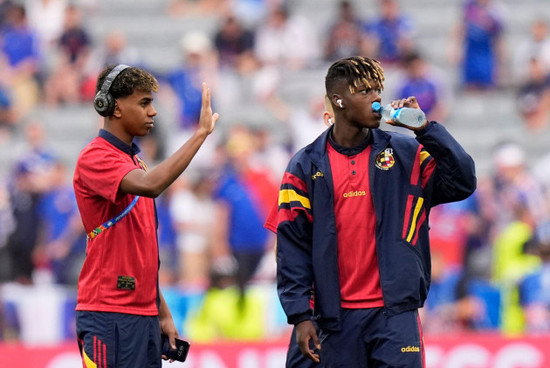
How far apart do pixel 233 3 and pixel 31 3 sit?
345 cm

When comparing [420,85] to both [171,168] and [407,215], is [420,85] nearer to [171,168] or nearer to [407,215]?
[407,215]

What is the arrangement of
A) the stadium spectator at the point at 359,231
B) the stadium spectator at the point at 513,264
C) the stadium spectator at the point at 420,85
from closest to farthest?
1. the stadium spectator at the point at 359,231
2. the stadium spectator at the point at 513,264
3. the stadium spectator at the point at 420,85

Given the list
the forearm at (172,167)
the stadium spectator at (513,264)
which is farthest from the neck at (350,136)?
the stadium spectator at (513,264)

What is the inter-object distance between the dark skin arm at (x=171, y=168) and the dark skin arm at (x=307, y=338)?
1.01m

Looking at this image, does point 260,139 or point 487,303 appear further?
point 260,139

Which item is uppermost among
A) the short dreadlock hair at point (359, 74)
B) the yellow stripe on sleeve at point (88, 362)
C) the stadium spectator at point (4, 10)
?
the stadium spectator at point (4, 10)

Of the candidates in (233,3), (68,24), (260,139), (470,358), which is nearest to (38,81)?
(68,24)

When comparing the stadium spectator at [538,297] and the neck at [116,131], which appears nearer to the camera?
the neck at [116,131]

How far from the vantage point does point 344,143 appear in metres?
6.15

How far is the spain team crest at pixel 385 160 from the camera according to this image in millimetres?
6047

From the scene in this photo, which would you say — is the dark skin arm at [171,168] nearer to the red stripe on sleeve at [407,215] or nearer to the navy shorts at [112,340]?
the navy shorts at [112,340]

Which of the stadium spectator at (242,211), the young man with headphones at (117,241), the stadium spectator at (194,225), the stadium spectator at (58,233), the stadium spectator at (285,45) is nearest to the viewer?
the young man with headphones at (117,241)

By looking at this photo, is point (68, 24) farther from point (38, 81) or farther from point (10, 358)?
point (10, 358)

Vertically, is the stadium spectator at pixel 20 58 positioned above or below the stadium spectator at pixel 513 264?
above
